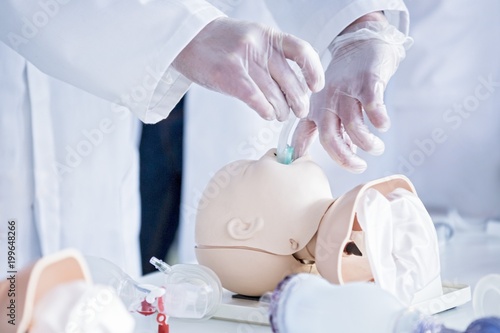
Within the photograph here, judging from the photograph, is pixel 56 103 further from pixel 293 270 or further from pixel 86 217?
pixel 293 270

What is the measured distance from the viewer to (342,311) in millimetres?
567

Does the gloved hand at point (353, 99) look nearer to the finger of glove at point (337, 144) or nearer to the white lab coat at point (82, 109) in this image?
the finger of glove at point (337, 144)

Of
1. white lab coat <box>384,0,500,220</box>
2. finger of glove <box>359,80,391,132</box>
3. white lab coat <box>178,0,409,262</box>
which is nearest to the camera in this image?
finger of glove <box>359,80,391,132</box>

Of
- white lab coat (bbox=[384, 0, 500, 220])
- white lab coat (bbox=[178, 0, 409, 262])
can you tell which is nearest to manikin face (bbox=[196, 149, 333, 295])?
white lab coat (bbox=[178, 0, 409, 262])

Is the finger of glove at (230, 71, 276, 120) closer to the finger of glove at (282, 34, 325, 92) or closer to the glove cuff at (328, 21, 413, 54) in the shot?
the finger of glove at (282, 34, 325, 92)

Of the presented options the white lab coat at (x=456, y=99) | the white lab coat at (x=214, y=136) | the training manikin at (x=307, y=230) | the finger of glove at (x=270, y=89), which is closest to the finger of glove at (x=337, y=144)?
the training manikin at (x=307, y=230)

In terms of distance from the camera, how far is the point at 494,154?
2.26 m

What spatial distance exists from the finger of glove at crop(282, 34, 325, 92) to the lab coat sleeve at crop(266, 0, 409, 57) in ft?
1.18

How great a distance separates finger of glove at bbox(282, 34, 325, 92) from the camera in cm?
88

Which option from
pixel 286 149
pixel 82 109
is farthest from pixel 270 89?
pixel 82 109

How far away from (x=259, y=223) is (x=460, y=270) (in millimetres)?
472

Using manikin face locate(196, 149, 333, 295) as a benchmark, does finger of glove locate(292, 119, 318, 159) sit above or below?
above

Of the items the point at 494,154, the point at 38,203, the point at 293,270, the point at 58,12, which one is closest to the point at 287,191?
the point at 293,270

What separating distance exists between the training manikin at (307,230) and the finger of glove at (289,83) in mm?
93
